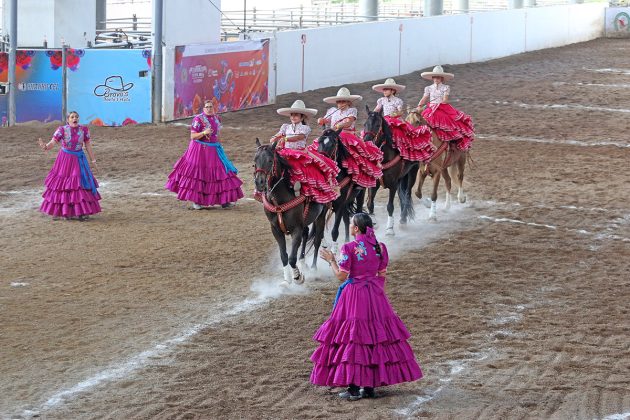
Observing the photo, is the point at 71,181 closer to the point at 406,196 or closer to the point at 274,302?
the point at 406,196

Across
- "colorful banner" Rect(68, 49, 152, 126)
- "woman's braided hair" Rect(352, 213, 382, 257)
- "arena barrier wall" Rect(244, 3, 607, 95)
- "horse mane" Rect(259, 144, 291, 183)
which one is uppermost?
"arena barrier wall" Rect(244, 3, 607, 95)

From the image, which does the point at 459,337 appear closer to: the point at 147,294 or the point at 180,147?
the point at 147,294

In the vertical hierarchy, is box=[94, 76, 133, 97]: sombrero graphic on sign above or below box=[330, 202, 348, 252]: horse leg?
above

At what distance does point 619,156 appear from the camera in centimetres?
2242

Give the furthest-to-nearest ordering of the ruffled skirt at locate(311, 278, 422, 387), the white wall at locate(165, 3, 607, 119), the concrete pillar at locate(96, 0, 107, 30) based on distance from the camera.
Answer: the concrete pillar at locate(96, 0, 107, 30)
the white wall at locate(165, 3, 607, 119)
the ruffled skirt at locate(311, 278, 422, 387)

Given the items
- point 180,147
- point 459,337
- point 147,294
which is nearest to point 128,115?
point 180,147

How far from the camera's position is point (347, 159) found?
13945mm

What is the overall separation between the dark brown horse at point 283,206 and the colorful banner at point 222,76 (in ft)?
42.7

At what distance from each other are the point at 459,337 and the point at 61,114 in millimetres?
16009

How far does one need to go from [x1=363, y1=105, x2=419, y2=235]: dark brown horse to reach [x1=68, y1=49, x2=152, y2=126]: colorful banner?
34.3ft

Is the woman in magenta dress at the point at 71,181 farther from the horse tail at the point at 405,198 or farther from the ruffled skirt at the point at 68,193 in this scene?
the horse tail at the point at 405,198

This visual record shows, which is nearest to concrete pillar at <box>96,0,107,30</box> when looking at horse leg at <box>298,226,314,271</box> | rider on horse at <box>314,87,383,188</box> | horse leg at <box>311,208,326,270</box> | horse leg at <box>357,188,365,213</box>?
horse leg at <box>357,188,365,213</box>

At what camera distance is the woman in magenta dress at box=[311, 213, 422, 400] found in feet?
29.8

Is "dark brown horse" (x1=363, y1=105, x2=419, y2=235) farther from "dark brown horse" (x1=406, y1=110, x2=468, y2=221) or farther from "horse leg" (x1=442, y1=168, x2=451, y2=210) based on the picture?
"horse leg" (x1=442, y1=168, x2=451, y2=210)
